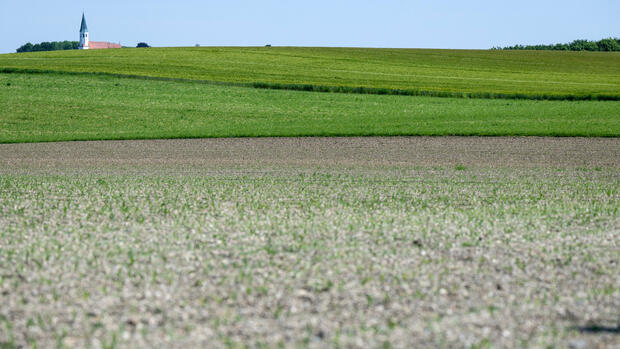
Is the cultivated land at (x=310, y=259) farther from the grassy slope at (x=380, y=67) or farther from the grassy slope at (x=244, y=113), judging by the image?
the grassy slope at (x=380, y=67)

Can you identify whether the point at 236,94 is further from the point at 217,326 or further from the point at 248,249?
the point at 217,326

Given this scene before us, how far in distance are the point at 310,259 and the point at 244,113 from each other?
31658 mm

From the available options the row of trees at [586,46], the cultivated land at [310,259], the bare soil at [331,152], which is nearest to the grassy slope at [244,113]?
the bare soil at [331,152]

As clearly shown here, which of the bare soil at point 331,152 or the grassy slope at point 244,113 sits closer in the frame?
the bare soil at point 331,152

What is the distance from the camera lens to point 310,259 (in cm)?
1009

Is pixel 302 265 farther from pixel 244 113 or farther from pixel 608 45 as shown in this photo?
pixel 608 45

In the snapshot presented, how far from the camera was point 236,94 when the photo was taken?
48.4 meters

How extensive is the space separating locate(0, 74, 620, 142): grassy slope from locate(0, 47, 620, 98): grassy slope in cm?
613

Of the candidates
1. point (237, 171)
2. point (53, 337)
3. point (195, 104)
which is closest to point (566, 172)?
point (237, 171)

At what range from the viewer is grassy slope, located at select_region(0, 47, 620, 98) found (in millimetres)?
56125

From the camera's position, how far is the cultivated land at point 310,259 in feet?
23.4

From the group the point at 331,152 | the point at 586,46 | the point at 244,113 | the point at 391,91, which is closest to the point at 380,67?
the point at 391,91

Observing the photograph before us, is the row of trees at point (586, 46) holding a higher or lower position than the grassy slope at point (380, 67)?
higher

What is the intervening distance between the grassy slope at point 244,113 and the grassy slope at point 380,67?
20.1ft
